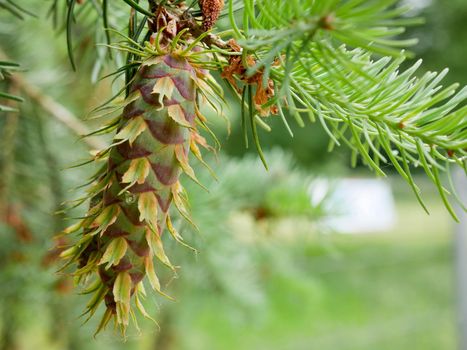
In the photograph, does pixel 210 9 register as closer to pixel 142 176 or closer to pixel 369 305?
pixel 142 176

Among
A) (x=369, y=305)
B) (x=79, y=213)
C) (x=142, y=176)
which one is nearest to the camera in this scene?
(x=142, y=176)

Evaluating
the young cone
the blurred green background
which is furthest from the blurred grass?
the young cone

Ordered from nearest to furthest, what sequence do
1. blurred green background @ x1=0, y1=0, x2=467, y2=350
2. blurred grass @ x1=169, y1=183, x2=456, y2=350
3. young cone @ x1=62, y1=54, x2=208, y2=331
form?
1. young cone @ x1=62, y1=54, x2=208, y2=331
2. blurred green background @ x1=0, y1=0, x2=467, y2=350
3. blurred grass @ x1=169, y1=183, x2=456, y2=350

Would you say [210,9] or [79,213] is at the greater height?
[210,9]

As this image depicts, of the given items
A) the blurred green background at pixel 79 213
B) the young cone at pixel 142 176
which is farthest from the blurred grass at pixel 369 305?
the young cone at pixel 142 176

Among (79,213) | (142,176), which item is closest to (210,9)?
(142,176)

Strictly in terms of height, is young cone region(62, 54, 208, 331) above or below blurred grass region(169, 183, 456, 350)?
above

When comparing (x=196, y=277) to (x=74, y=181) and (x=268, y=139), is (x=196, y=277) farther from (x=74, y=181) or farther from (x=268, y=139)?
(x=268, y=139)

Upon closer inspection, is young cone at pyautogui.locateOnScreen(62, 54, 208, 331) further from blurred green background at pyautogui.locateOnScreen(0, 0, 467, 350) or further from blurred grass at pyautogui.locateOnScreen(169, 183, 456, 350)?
blurred grass at pyautogui.locateOnScreen(169, 183, 456, 350)
